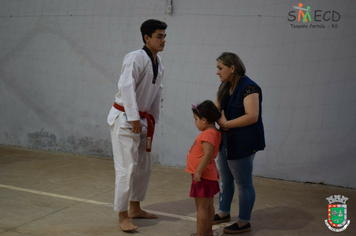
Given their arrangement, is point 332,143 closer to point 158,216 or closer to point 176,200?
point 176,200

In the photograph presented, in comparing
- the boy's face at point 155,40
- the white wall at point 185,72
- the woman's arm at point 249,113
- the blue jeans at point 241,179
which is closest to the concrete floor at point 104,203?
the blue jeans at point 241,179

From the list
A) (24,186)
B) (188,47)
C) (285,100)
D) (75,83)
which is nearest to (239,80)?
(285,100)

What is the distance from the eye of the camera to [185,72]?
18.9 ft

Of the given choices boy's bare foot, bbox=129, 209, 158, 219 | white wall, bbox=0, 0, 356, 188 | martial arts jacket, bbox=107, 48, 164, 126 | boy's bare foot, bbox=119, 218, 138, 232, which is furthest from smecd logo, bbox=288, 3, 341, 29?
boy's bare foot, bbox=119, 218, 138, 232

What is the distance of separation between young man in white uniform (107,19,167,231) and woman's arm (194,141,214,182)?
2.10 feet

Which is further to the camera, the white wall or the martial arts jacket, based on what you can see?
the white wall

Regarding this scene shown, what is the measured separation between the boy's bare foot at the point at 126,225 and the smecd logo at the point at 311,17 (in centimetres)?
301

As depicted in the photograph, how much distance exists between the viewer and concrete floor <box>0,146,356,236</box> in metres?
3.70

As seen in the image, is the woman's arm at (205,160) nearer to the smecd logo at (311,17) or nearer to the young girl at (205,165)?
the young girl at (205,165)

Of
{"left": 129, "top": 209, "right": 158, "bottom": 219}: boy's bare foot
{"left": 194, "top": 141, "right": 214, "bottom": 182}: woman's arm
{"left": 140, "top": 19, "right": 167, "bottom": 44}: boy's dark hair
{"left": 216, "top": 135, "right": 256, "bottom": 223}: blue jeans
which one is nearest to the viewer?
{"left": 194, "top": 141, "right": 214, "bottom": 182}: woman's arm

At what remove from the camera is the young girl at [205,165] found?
3.27 m

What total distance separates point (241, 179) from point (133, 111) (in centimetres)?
103

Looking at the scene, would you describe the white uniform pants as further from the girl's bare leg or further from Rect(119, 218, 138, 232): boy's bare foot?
the girl's bare leg

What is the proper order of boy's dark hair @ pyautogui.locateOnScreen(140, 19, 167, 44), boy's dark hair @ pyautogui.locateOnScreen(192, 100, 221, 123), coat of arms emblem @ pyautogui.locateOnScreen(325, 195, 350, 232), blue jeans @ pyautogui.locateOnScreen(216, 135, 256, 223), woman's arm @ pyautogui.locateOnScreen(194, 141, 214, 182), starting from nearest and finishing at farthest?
woman's arm @ pyautogui.locateOnScreen(194, 141, 214, 182) < boy's dark hair @ pyautogui.locateOnScreen(192, 100, 221, 123) < blue jeans @ pyautogui.locateOnScreen(216, 135, 256, 223) < boy's dark hair @ pyautogui.locateOnScreen(140, 19, 167, 44) < coat of arms emblem @ pyautogui.locateOnScreen(325, 195, 350, 232)
